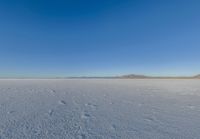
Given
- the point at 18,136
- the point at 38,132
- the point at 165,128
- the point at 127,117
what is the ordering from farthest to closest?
the point at 127,117 < the point at 165,128 < the point at 38,132 < the point at 18,136

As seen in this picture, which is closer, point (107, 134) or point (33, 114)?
point (107, 134)

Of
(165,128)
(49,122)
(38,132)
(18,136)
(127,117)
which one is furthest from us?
(127,117)

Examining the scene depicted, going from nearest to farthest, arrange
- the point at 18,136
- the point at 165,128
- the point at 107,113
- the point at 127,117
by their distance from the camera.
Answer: the point at 18,136 < the point at 165,128 < the point at 127,117 < the point at 107,113

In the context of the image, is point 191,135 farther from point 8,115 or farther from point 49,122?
point 8,115

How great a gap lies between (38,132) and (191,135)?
271 cm

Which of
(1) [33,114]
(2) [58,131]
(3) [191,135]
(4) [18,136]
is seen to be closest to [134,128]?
(3) [191,135]

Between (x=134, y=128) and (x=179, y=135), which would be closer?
(x=179, y=135)

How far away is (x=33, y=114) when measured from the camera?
11.7ft

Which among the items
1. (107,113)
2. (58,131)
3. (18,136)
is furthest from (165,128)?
(18,136)

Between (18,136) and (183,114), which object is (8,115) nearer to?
(18,136)

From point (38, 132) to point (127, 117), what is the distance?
2.03 meters

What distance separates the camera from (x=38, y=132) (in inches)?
97.3

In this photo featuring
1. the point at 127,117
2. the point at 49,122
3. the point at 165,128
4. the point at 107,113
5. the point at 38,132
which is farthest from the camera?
the point at 107,113

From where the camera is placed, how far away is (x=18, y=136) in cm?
230
